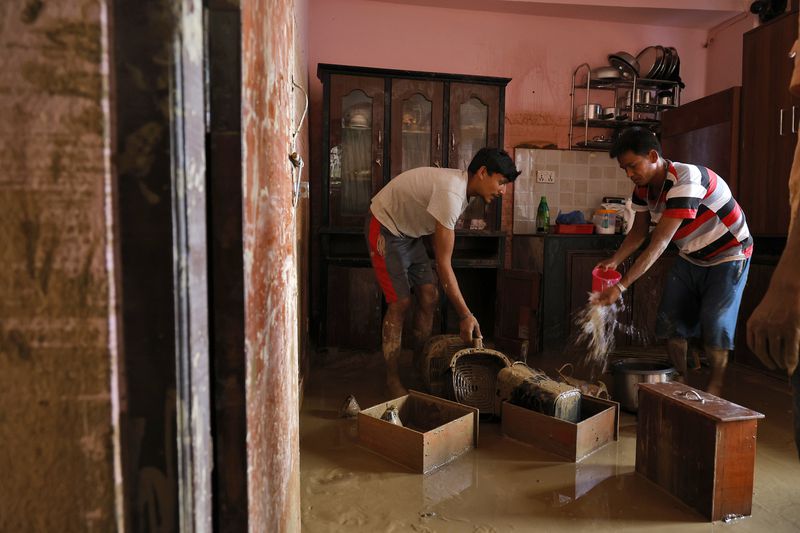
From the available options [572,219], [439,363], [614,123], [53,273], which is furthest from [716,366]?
[53,273]

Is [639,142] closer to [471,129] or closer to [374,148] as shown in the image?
[471,129]

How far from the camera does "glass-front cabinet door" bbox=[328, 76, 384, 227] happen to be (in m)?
4.08

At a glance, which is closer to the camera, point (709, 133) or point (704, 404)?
point (704, 404)

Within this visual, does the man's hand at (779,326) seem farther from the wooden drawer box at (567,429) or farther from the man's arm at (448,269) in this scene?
the man's arm at (448,269)

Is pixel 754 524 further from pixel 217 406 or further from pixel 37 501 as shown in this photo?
pixel 37 501

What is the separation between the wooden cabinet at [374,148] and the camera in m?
4.02

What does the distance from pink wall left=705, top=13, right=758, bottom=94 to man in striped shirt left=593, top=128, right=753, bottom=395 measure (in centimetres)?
276

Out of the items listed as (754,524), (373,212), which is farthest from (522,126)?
(754,524)

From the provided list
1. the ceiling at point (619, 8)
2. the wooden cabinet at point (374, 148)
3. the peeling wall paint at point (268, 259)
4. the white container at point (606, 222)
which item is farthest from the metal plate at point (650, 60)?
the peeling wall paint at point (268, 259)

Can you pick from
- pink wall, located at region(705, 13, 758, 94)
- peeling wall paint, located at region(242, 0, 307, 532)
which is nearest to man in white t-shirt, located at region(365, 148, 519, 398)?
peeling wall paint, located at region(242, 0, 307, 532)

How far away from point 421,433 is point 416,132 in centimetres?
277

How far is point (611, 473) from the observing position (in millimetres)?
2109

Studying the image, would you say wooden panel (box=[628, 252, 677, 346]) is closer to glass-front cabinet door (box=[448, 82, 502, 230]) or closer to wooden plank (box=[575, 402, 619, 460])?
glass-front cabinet door (box=[448, 82, 502, 230])

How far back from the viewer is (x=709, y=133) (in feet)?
13.9
